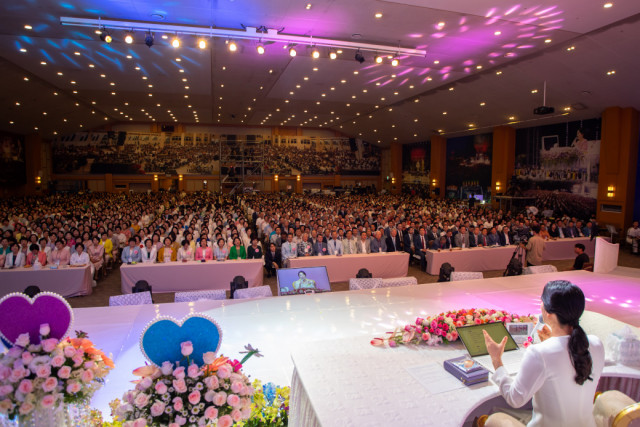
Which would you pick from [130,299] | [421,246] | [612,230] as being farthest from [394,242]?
[612,230]

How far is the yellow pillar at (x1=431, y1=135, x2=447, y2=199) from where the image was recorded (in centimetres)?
2903

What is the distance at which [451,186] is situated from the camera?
94.8 ft

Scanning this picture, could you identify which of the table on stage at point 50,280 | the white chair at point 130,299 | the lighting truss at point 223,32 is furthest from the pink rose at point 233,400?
the lighting truss at point 223,32

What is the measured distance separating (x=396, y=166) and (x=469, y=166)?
9.46m

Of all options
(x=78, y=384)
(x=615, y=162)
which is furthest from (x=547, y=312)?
(x=615, y=162)

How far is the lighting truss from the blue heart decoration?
30.2 feet

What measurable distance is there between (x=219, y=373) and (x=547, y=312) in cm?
170

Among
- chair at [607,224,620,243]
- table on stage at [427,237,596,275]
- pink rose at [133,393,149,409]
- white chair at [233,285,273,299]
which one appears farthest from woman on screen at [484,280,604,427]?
chair at [607,224,620,243]

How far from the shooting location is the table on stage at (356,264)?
9039 millimetres

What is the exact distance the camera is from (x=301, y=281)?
5.73 metres

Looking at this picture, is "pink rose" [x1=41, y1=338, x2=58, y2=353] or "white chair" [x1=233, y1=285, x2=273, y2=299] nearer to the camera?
"pink rose" [x1=41, y1=338, x2=58, y2=353]

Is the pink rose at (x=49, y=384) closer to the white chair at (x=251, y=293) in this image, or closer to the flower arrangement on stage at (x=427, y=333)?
the flower arrangement on stage at (x=427, y=333)

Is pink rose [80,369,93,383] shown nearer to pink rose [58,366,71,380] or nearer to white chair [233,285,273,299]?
pink rose [58,366,71,380]

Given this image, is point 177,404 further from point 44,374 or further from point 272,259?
point 272,259
